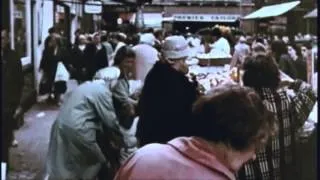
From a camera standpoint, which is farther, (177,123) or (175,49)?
(175,49)

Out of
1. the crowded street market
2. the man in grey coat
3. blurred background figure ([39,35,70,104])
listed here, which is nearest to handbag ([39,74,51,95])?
blurred background figure ([39,35,70,104])

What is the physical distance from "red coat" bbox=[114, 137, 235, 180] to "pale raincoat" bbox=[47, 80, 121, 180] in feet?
13.9

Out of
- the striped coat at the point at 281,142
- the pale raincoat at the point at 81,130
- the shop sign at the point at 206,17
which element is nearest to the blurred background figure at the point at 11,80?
the pale raincoat at the point at 81,130

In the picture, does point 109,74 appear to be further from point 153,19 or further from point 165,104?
point 153,19

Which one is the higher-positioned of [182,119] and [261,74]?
[261,74]

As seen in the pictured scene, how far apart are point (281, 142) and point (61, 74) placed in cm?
1238

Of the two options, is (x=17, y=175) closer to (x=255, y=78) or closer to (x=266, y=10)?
(x=255, y=78)

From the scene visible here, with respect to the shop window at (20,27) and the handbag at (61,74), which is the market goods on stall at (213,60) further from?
the handbag at (61,74)

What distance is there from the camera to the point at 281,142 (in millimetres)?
5086

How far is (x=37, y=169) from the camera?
32.4 ft

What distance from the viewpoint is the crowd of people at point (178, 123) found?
286 centimetres

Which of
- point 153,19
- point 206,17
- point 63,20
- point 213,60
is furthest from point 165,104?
point 153,19

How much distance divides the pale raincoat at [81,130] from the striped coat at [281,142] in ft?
7.57

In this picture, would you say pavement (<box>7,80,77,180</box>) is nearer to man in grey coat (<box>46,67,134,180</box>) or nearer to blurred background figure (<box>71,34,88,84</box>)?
blurred background figure (<box>71,34,88,84</box>)
